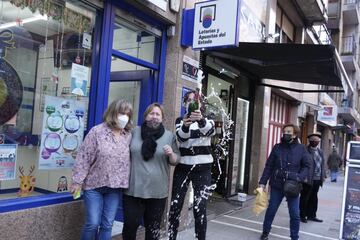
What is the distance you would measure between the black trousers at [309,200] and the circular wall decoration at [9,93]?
18.9 ft

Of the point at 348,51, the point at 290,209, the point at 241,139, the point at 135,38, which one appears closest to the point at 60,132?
the point at 135,38

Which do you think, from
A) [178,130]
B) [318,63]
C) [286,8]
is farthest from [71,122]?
[286,8]

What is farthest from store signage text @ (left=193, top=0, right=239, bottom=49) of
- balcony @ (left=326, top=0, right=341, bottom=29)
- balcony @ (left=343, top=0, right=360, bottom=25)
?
balcony @ (left=343, top=0, right=360, bottom=25)

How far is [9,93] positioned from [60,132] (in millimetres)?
721

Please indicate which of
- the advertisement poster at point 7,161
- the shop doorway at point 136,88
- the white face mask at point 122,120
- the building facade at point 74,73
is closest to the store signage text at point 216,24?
the building facade at point 74,73

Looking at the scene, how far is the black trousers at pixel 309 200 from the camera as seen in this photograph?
310 inches

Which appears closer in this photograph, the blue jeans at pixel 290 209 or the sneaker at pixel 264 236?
the blue jeans at pixel 290 209

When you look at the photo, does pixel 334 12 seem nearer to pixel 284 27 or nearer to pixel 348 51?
pixel 348 51

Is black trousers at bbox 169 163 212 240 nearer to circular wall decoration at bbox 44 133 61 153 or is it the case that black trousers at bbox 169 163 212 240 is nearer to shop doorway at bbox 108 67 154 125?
circular wall decoration at bbox 44 133 61 153

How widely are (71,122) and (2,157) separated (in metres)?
0.89

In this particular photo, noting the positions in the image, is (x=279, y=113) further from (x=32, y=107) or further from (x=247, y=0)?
(x=32, y=107)

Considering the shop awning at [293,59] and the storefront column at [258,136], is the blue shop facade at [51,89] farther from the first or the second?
the storefront column at [258,136]

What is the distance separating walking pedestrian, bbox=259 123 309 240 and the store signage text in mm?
1598

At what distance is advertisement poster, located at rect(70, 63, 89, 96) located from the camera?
461 centimetres
